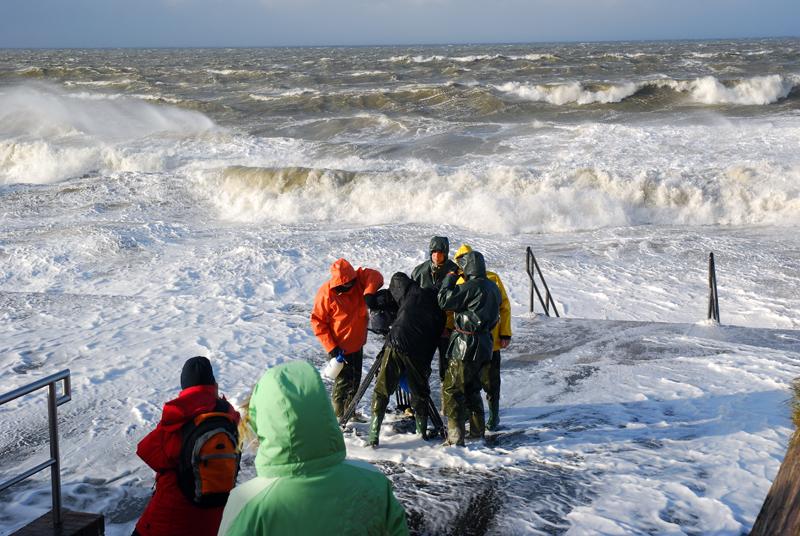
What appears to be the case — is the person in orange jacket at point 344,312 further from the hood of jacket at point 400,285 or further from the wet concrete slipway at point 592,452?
the wet concrete slipway at point 592,452

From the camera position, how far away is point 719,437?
6.03 meters

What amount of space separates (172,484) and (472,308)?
264 centimetres

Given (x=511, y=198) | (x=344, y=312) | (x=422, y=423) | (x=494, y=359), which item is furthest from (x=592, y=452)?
(x=511, y=198)

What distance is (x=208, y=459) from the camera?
3383 millimetres

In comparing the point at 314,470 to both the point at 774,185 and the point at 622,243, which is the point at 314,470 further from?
the point at 774,185

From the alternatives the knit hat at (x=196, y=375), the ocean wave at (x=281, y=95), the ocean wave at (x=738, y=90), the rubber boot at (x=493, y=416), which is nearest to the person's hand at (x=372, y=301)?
the rubber boot at (x=493, y=416)

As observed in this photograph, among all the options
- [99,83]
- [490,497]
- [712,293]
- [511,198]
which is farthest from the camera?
[99,83]

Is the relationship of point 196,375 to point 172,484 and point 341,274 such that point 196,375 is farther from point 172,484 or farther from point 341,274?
point 341,274

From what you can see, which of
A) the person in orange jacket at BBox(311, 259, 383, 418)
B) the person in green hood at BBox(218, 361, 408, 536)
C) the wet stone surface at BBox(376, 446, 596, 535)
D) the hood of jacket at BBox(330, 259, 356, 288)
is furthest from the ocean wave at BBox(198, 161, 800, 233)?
the person in green hood at BBox(218, 361, 408, 536)

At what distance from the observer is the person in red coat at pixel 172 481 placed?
137 inches

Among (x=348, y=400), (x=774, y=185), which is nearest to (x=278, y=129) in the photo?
(x=774, y=185)

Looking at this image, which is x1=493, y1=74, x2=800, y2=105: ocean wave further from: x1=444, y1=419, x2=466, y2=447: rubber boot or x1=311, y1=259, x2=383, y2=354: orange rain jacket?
x1=444, y1=419, x2=466, y2=447: rubber boot

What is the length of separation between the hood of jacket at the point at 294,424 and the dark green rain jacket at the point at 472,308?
3.40 metres

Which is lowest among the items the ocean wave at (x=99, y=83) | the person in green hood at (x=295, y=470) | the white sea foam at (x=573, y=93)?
the person in green hood at (x=295, y=470)
